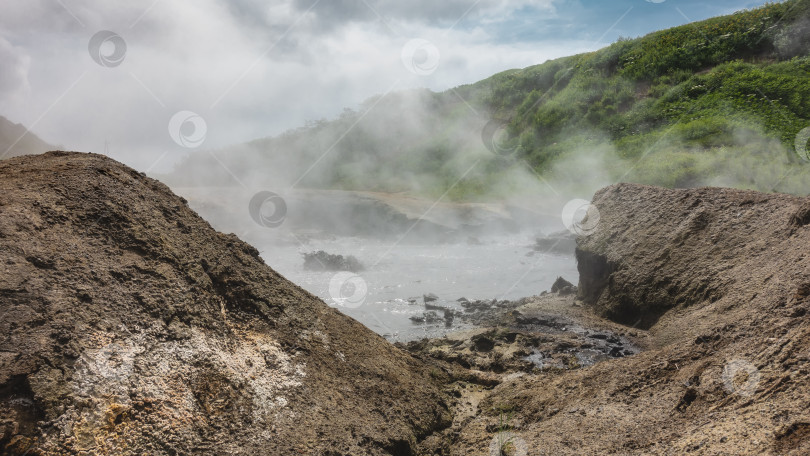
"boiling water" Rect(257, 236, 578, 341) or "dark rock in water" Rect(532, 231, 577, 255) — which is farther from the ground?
"dark rock in water" Rect(532, 231, 577, 255)

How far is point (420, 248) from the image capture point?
18.1 m

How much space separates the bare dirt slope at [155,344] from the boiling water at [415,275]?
469 centimetres

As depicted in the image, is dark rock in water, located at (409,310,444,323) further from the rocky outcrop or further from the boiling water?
the rocky outcrop

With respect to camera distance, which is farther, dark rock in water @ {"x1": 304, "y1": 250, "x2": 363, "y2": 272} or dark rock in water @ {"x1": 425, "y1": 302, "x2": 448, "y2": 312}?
dark rock in water @ {"x1": 304, "y1": 250, "x2": 363, "y2": 272}

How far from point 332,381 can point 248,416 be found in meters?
0.85

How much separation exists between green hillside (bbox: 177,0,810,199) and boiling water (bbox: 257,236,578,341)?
13.4 ft

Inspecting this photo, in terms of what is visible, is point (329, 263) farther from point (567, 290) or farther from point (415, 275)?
point (567, 290)

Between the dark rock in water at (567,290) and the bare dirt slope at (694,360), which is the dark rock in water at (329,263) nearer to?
the dark rock in water at (567,290)

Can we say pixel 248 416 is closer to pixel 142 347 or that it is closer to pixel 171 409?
pixel 171 409

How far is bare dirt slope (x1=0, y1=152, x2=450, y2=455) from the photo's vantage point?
242cm

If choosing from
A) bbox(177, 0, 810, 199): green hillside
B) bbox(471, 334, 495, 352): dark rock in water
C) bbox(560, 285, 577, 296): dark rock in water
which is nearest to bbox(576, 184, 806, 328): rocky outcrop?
A: bbox(560, 285, 577, 296): dark rock in water

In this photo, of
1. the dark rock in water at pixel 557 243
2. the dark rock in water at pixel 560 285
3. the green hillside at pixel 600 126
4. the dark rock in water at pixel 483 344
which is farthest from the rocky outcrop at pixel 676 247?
the dark rock in water at pixel 557 243

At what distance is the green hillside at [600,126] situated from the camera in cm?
1438

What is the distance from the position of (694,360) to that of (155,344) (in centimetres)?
364
